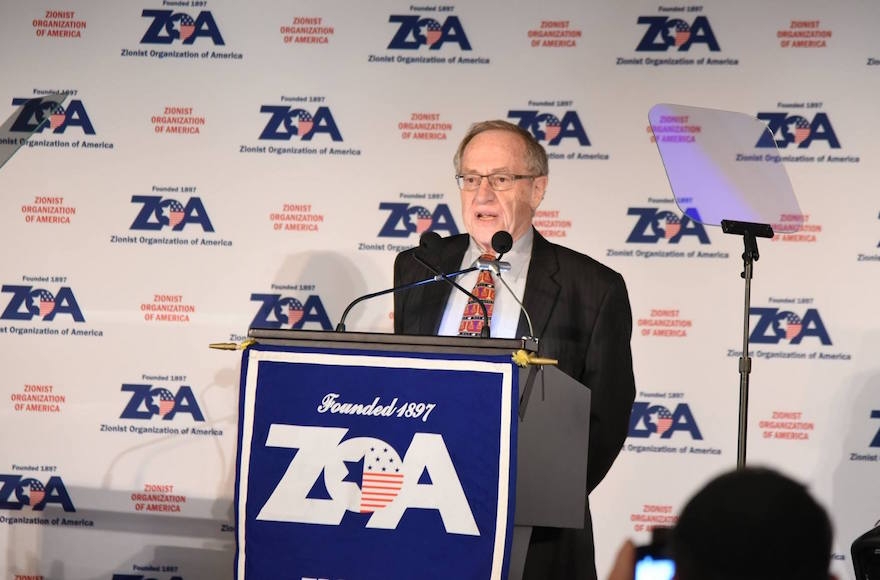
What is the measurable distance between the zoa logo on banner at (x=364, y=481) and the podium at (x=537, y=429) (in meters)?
0.20

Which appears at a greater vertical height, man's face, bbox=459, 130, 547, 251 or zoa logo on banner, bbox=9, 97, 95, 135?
zoa logo on banner, bbox=9, 97, 95, 135

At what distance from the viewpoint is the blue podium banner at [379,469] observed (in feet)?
8.50

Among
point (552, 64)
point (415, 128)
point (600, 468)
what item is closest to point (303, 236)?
point (415, 128)

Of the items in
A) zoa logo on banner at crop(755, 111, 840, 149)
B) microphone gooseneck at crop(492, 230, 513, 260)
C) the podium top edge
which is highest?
zoa logo on banner at crop(755, 111, 840, 149)

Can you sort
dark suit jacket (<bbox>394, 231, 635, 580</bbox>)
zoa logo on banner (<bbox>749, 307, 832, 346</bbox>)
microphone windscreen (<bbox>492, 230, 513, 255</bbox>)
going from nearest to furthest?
microphone windscreen (<bbox>492, 230, 513, 255</bbox>) → dark suit jacket (<bbox>394, 231, 635, 580</bbox>) → zoa logo on banner (<bbox>749, 307, 832, 346</bbox>)

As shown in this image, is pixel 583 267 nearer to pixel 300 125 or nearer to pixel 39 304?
pixel 300 125

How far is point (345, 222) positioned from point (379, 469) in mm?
3161

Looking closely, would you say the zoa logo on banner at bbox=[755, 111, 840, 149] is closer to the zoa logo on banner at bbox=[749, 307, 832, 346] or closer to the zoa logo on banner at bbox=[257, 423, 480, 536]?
the zoa logo on banner at bbox=[749, 307, 832, 346]

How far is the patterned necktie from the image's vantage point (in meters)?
3.38

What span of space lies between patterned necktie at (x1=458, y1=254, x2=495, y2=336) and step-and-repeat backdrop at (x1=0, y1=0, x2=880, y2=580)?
202 cm

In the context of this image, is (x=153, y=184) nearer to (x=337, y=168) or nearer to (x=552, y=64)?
(x=337, y=168)

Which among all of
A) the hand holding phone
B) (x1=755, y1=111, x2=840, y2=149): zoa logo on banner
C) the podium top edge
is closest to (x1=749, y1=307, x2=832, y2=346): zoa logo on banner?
(x1=755, y1=111, x2=840, y2=149): zoa logo on banner

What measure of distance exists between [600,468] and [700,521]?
2.21 meters

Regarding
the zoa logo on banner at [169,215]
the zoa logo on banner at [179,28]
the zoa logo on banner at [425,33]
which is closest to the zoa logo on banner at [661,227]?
the zoa logo on banner at [425,33]
